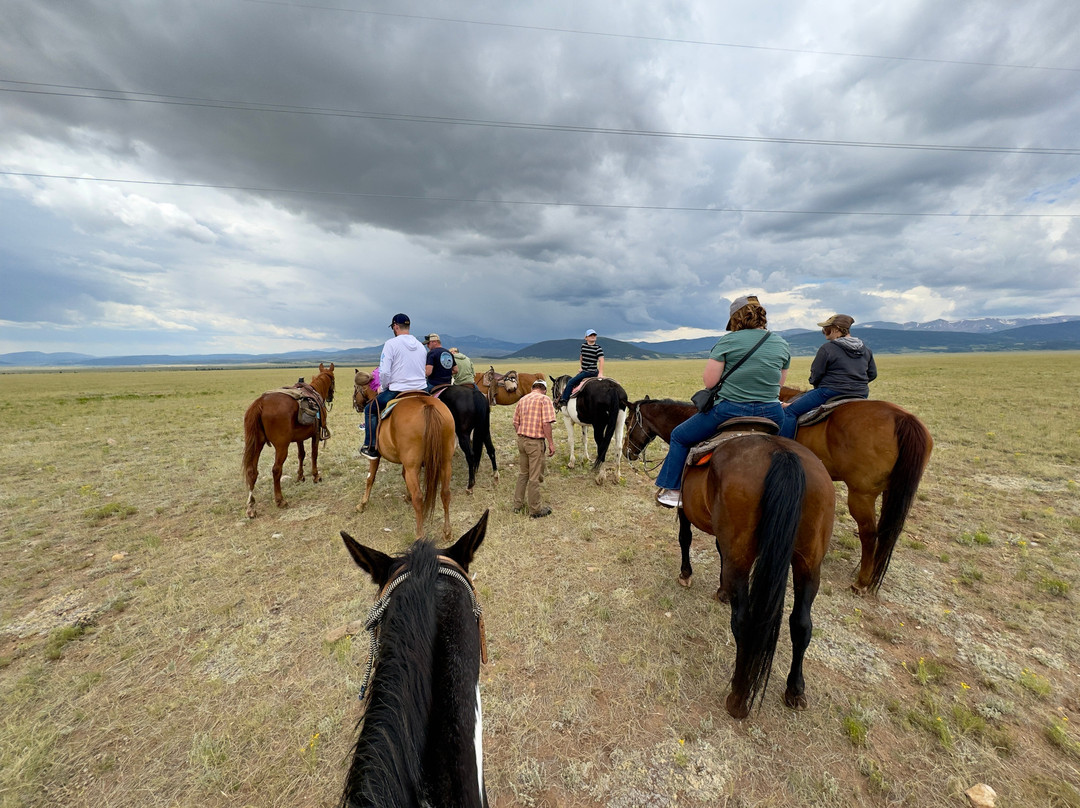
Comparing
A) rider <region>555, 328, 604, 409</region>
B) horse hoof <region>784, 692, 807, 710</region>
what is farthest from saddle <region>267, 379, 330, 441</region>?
horse hoof <region>784, 692, 807, 710</region>

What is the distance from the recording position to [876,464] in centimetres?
436

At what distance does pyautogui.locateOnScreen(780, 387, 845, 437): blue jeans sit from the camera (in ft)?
17.1

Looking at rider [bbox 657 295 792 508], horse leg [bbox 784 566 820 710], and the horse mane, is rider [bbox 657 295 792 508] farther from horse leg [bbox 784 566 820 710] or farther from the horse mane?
the horse mane

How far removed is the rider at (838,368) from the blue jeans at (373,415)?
20.3 ft

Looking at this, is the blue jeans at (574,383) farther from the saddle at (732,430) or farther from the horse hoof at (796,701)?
the horse hoof at (796,701)

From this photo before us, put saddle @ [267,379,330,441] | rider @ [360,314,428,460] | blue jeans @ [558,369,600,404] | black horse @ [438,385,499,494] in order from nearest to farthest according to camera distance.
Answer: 1. rider @ [360,314,428,460]
2. saddle @ [267,379,330,441]
3. black horse @ [438,385,499,494]
4. blue jeans @ [558,369,600,404]

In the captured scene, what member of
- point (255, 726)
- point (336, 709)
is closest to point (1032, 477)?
point (336, 709)

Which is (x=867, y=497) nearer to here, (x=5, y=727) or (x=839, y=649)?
(x=839, y=649)

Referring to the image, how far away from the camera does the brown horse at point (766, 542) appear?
2.68m

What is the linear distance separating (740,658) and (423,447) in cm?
433

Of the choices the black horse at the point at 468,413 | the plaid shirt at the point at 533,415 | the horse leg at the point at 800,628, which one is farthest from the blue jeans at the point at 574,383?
the horse leg at the point at 800,628

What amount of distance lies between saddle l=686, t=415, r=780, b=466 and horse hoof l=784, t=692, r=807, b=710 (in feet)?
6.33

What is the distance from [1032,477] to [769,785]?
9.93 m

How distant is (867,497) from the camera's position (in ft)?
14.9
